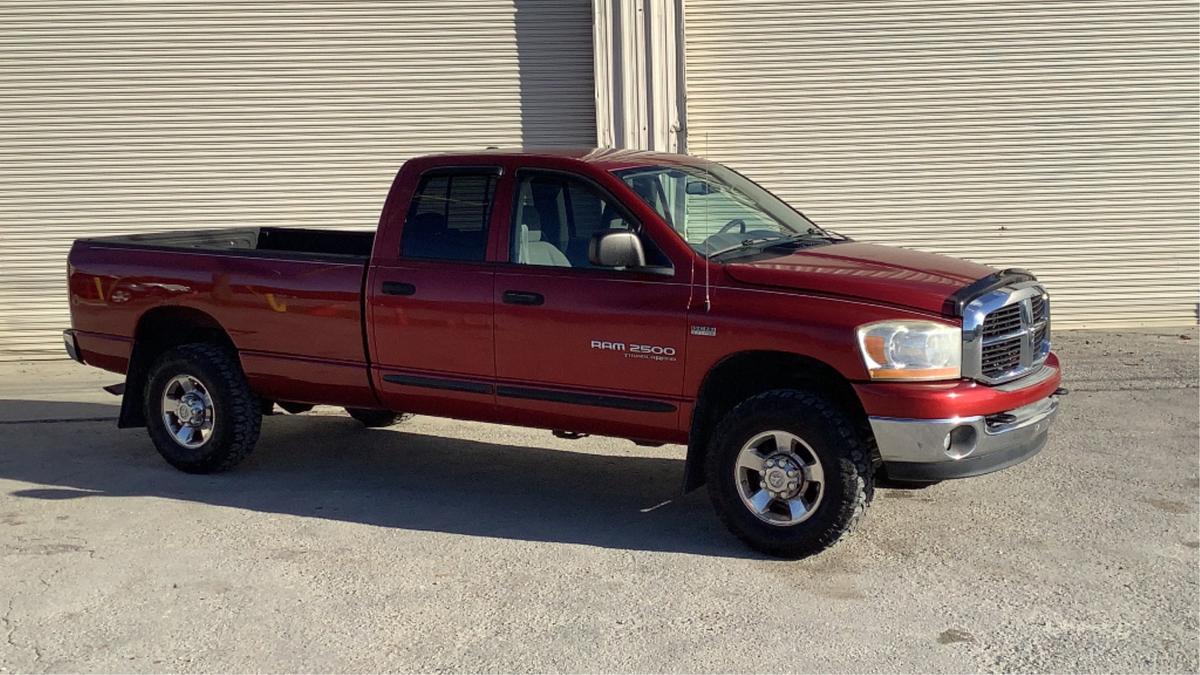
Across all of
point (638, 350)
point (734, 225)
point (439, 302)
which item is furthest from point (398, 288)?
point (734, 225)

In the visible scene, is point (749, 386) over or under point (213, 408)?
over

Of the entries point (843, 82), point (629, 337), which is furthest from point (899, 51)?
point (629, 337)

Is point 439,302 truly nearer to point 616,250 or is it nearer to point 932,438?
point 616,250

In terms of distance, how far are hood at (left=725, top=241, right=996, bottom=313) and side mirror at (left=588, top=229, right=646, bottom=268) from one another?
18.0 inches

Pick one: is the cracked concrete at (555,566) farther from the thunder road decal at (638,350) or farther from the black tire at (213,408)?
the thunder road decal at (638,350)

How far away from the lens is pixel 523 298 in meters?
6.37

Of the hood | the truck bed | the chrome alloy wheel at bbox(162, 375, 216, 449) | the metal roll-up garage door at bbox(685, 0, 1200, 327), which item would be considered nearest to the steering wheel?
the hood

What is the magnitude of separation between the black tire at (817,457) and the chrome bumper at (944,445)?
162 millimetres

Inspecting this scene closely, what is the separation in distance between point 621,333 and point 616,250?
1.38 feet

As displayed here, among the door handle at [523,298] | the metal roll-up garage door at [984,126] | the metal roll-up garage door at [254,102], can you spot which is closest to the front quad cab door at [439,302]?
the door handle at [523,298]

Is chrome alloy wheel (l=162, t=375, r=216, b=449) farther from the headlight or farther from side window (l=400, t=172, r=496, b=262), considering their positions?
the headlight

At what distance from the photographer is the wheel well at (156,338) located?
7559 mm

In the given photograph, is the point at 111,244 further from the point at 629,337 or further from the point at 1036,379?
the point at 1036,379

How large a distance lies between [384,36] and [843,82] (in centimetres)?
438
